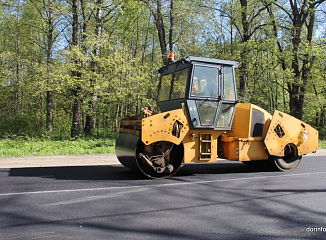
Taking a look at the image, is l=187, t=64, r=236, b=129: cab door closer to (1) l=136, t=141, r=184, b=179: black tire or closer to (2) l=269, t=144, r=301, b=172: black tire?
(1) l=136, t=141, r=184, b=179: black tire

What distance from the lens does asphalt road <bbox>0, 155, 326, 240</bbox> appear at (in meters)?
3.95

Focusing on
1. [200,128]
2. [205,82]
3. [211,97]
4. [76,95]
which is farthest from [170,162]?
[76,95]

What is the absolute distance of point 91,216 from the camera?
14.7 feet

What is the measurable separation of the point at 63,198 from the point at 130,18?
68.0ft

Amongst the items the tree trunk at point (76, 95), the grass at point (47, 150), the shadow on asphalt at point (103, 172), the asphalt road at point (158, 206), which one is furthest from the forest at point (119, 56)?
the asphalt road at point (158, 206)

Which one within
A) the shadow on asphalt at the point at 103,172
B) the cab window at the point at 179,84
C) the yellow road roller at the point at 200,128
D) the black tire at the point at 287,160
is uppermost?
the cab window at the point at 179,84

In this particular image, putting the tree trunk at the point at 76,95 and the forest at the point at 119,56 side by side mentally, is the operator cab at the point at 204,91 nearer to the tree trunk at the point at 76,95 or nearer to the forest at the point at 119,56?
the forest at the point at 119,56

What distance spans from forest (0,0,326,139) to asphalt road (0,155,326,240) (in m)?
7.79

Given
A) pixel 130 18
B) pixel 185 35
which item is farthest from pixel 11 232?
pixel 130 18

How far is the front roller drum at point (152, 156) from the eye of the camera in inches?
278

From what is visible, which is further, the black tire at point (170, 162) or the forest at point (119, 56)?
the forest at point (119, 56)

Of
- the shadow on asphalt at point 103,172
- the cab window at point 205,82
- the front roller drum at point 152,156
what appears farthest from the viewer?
the cab window at point 205,82

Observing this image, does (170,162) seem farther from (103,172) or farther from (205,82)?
(205,82)

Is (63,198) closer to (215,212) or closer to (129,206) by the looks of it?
(129,206)
